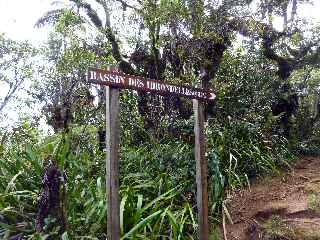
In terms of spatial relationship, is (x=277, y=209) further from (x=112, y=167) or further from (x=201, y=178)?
(x=112, y=167)

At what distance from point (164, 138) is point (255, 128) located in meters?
1.76

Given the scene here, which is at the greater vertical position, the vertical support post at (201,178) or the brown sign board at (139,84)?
the brown sign board at (139,84)

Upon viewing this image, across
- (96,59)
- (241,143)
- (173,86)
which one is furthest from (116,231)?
(96,59)

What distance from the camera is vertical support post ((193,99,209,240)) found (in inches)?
197

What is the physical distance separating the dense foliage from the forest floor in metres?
0.23

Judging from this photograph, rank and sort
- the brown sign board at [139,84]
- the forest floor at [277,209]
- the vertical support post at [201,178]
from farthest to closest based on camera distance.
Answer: the forest floor at [277,209], the vertical support post at [201,178], the brown sign board at [139,84]

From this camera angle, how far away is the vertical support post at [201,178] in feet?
16.4

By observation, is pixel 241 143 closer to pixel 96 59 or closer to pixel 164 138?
pixel 164 138

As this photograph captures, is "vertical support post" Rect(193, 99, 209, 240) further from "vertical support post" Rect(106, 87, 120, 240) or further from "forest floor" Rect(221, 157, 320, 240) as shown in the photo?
"vertical support post" Rect(106, 87, 120, 240)

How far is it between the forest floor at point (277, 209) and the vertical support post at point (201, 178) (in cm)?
103

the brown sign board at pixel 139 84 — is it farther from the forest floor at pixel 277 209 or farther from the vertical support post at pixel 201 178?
the forest floor at pixel 277 209

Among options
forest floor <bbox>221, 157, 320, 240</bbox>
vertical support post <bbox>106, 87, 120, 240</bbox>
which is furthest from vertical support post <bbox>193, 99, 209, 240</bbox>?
vertical support post <bbox>106, 87, 120, 240</bbox>

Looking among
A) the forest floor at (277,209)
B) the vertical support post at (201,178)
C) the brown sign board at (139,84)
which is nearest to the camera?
the brown sign board at (139,84)

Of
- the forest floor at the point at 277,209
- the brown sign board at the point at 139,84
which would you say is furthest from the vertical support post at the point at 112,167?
the forest floor at the point at 277,209
